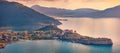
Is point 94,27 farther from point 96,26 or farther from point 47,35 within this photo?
point 47,35

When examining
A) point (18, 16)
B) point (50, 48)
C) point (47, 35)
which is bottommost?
point (50, 48)

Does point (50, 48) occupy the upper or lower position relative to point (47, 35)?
lower

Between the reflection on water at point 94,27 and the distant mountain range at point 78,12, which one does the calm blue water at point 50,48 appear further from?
the distant mountain range at point 78,12

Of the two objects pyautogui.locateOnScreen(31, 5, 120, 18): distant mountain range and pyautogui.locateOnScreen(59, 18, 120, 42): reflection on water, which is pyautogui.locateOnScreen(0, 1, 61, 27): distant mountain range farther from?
pyautogui.locateOnScreen(59, 18, 120, 42): reflection on water

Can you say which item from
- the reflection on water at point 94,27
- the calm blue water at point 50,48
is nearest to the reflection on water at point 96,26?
the reflection on water at point 94,27

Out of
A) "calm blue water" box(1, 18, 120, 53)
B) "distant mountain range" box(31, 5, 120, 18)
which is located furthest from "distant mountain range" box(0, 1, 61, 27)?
"calm blue water" box(1, 18, 120, 53)

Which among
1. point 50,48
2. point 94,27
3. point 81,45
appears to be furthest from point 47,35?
point 94,27

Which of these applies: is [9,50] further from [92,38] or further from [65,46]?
[92,38]

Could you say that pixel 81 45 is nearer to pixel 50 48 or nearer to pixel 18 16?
pixel 50 48
